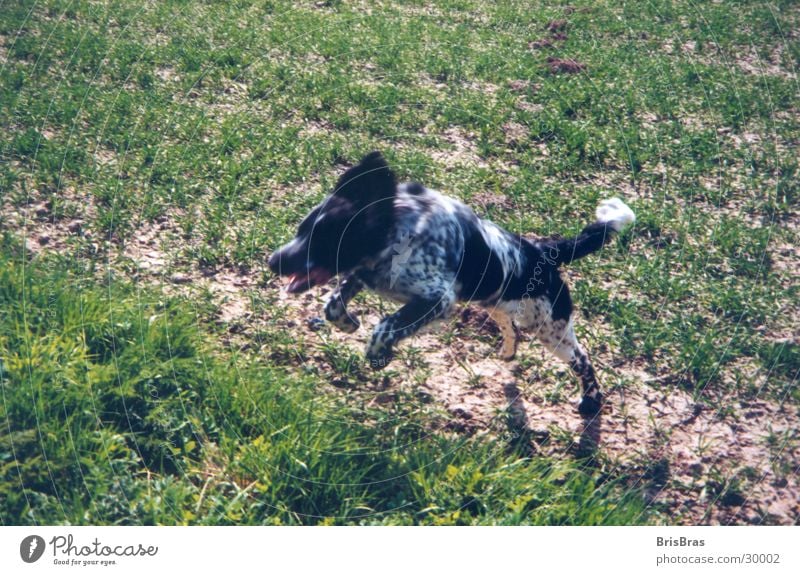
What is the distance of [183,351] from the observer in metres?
3.58

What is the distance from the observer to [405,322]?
3.47m

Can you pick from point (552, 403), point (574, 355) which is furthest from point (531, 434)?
point (574, 355)

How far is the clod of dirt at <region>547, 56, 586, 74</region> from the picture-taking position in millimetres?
6734

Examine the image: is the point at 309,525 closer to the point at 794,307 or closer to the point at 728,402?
the point at 728,402

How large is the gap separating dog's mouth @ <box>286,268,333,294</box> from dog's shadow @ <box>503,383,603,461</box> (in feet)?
4.01

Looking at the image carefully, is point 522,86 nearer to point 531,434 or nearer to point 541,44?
point 541,44

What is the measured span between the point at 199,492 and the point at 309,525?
48 cm

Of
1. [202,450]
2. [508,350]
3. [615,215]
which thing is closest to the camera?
[202,450]

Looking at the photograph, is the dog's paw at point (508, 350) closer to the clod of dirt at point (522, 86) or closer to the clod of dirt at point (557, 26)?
the clod of dirt at point (522, 86)

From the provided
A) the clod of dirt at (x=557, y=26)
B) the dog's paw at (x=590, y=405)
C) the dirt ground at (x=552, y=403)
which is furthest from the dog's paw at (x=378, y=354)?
the clod of dirt at (x=557, y=26)

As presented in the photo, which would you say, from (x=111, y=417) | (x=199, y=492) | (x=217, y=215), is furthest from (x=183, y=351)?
(x=217, y=215)

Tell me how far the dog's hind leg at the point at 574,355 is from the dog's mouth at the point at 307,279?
1.25m

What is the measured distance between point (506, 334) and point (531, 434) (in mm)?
672

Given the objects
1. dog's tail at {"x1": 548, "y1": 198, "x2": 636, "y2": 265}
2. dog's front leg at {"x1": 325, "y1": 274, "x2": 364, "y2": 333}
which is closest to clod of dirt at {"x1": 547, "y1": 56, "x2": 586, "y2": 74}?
dog's tail at {"x1": 548, "y1": 198, "x2": 636, "y2": 265}
